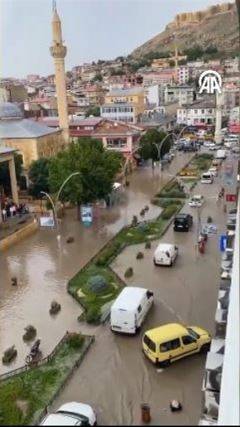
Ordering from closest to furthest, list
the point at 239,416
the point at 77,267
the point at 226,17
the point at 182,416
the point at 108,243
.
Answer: the point at 239,416 → the point at 182,416 → the point at 77,267 → the point at 108,243 → the point at 226,17

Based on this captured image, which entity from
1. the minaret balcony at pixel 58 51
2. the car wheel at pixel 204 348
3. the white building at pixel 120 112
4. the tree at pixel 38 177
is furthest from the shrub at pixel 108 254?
the white building at pixel 120 112

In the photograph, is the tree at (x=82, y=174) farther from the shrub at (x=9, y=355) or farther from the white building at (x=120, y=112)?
the white building at (x=120, y=112)

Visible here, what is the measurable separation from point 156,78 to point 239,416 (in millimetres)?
88290

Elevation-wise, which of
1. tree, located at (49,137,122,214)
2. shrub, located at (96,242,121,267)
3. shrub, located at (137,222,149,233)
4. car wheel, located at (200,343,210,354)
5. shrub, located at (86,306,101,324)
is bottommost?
shrub, located at (137,222,149,233)

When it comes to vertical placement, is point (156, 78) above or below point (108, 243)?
above

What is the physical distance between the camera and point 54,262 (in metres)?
18.5

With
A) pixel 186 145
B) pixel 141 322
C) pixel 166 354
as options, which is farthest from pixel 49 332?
pixel 186 145

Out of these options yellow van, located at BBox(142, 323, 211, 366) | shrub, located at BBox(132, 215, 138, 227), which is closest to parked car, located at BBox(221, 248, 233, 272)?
yellow van, located at BBox(142, 323, 211, 366)

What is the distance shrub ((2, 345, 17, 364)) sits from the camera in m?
11.2

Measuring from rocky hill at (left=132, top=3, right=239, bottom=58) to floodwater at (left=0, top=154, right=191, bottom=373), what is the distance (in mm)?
120509

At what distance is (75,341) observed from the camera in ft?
37.8

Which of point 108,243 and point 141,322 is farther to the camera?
point 108,243

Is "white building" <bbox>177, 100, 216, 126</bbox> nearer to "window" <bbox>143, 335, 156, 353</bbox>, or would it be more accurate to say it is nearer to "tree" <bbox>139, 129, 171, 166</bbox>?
"tree" <bbox>139, 129, 171, 166</bbox>

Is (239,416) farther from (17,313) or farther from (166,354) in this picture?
(17,313)
